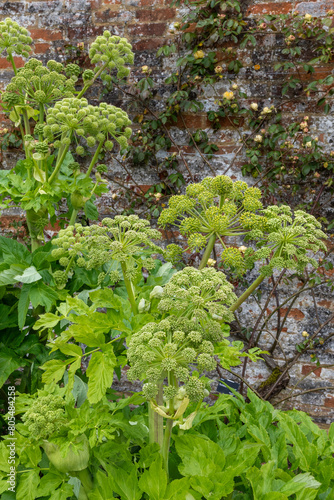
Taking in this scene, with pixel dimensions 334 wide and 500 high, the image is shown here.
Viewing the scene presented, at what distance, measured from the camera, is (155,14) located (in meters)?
2.25

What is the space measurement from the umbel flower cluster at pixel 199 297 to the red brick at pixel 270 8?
1.86 m

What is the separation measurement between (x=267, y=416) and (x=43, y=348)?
64 centimetres

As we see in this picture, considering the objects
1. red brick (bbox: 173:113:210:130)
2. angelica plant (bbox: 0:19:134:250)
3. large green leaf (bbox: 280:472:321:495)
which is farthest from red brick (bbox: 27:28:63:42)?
large green leaf (bbox: 280:472:321:495)

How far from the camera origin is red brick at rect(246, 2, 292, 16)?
210 centimetres

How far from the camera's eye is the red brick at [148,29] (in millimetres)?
2250

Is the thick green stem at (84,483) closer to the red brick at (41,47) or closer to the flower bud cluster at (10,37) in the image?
the flower bud cluster at (10,37)

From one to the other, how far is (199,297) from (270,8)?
6.44ft

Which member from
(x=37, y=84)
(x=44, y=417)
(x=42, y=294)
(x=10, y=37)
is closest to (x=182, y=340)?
(x=44, y=417)

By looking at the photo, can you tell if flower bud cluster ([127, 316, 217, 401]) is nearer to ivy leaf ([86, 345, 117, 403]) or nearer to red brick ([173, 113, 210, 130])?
ivy leaf ([86, 345, 117, 403])

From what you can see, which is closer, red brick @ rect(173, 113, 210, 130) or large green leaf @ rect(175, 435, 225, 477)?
large green leaf @ rect(175, 435, 225, 477)

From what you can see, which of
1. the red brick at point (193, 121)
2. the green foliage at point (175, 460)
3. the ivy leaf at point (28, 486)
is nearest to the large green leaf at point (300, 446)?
the green foliage at point (175, 460)

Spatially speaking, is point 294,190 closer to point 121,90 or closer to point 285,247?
point 121,90

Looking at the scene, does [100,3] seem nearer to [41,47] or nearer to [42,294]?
[41,47]

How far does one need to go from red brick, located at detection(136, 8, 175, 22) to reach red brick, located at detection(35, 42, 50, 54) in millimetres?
556
